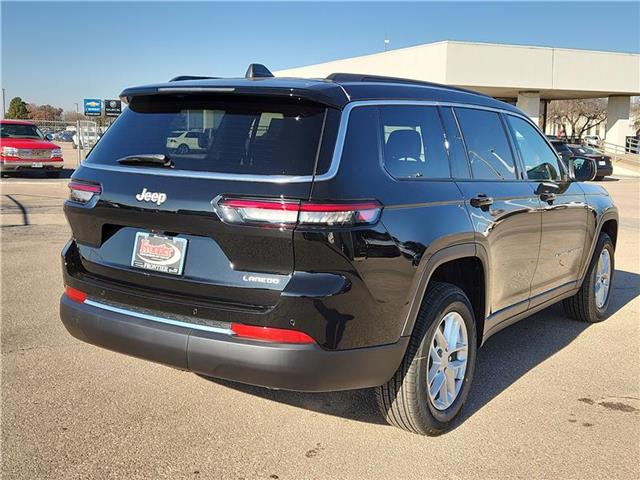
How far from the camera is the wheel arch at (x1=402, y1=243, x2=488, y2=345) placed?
3.27 meters

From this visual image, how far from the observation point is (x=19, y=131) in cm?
2048

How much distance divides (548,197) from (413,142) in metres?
1.67

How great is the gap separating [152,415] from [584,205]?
384 cm

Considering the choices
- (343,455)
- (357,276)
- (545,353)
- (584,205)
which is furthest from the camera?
(584,205)

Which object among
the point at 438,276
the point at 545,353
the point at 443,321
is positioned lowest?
the point at 545,353

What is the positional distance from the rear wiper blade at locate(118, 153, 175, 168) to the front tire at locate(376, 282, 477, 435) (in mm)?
1525

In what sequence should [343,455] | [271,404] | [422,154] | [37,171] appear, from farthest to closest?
[37,171] → [271,404] → [422,154] → [343,455]

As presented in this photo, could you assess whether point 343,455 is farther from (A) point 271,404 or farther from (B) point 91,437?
(B) point 91,437

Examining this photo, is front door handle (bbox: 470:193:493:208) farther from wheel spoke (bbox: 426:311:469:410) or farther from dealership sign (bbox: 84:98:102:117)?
dealership sign (bbox: 84:98:102:117)

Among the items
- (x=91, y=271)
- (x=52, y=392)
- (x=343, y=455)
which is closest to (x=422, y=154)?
(x=343, y=455)

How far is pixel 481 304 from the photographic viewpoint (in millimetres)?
4000

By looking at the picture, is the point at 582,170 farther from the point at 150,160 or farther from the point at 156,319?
the point at 156,319

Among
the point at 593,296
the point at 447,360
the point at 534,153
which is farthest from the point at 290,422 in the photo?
the point at 593,296

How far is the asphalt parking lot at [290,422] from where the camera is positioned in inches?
126
